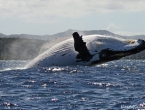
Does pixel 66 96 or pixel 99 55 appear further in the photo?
pixel 99 55

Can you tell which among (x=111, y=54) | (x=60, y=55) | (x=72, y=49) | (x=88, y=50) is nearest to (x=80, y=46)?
(x=88, y=50)

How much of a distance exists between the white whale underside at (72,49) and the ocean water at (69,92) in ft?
7.38

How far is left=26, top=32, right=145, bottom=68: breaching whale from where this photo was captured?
24688 mm

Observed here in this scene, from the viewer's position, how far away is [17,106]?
14.1 metres

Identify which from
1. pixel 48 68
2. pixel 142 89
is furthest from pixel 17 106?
pixel 48 68

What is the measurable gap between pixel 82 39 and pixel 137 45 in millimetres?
3732

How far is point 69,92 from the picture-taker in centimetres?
1680

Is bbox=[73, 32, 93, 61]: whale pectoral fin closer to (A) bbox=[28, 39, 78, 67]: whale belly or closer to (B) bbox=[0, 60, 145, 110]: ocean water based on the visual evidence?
(A) bbox=[28, 39, 78, 67]: whale belly

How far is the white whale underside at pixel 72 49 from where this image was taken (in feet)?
81.8

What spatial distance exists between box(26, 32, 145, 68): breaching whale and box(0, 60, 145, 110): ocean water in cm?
212

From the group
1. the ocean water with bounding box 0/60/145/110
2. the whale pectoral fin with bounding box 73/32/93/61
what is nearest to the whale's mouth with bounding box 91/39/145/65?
the whale pectoral fin with bounding box 73/32/93/61

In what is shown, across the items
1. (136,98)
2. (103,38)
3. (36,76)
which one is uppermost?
(103,38)

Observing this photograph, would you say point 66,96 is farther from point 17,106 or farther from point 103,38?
point 103,38

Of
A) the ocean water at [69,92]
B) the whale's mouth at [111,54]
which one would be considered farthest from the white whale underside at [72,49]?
the ocean water at [69,92]
